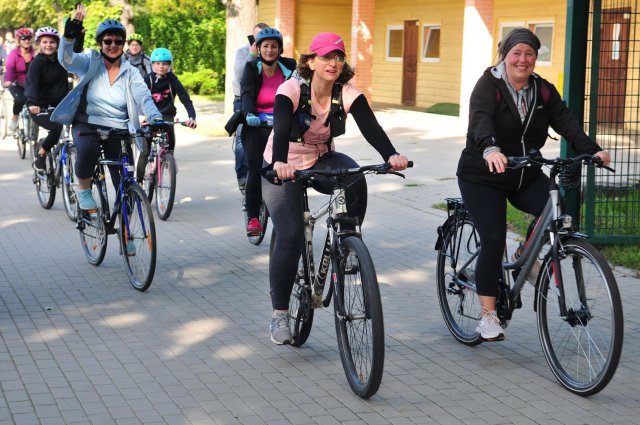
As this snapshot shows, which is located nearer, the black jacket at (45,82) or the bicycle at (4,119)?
the black jacket at (45,82)

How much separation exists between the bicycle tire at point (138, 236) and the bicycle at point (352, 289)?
80.7 inches

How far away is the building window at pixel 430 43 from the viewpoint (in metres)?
28.6

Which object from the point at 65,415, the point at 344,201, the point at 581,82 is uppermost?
the point at 581,82

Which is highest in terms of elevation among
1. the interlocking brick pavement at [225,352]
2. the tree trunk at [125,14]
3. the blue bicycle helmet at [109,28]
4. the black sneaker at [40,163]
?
the tree trunk at [125,14]

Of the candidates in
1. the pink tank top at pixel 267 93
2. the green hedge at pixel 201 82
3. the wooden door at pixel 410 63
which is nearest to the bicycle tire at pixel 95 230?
the pink tank top at pixel 267 93

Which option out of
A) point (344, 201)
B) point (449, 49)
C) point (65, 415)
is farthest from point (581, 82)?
point (449, 49)

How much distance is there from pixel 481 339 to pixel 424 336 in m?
0.59

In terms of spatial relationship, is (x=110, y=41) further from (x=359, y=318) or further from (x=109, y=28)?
(x=359, y=318)

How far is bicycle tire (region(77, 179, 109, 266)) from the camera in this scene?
8383 mm

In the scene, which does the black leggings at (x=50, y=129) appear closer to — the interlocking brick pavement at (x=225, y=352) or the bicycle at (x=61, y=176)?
the bicycle at (x=61, y=176)

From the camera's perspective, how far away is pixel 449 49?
90.4 feet

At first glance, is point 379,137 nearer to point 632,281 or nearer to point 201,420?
point 201,420

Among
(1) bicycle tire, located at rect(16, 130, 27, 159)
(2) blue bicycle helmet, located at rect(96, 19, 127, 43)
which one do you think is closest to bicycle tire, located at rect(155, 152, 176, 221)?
(2) blue bicycle helmet, located at rect(96, 19, 127, 43)

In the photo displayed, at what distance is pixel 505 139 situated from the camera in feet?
18.9
